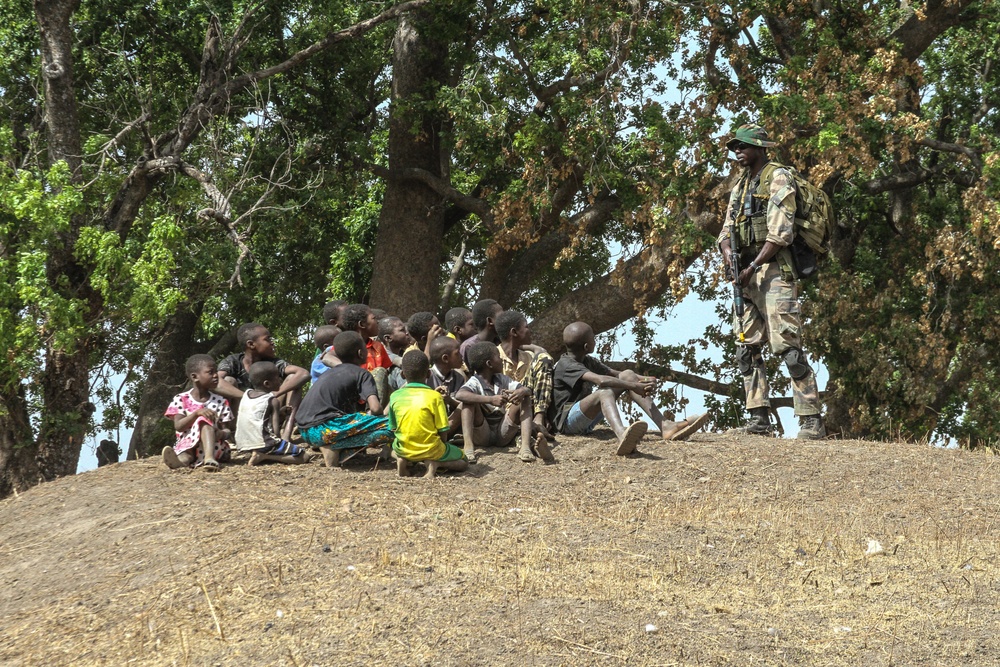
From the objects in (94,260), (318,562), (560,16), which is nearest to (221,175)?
(94,260)

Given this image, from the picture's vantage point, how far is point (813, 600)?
6.78 m

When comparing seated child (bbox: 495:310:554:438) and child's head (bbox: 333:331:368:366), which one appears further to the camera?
seated child (bbox: 495:310:554:438)

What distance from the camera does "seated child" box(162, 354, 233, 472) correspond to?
9344 millimetres

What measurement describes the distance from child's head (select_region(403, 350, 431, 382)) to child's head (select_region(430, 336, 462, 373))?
0.46 metres

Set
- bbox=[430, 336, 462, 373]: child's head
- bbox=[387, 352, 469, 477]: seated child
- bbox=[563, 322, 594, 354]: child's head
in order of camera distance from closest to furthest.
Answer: bbox=[387, 352, 469, 477]: seated child → bbox=[430, 336, 462, 373]: child's head → bbox=[563, 322, 594, 354]: child's head

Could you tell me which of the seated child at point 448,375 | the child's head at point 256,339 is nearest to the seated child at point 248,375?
the child's head at point 256,339

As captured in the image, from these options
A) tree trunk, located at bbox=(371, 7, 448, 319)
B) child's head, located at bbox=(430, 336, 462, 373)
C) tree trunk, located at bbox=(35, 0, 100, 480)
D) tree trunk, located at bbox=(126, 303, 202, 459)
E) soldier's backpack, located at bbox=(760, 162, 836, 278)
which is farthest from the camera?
tree trunk, located at bbox=(126, 303, 202, 459)

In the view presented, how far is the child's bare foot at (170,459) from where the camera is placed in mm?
9398

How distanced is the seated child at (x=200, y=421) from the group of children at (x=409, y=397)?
1cm

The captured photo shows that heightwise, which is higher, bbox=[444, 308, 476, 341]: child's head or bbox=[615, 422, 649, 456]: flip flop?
bbox=[444, 308, 476, 341]: child's head

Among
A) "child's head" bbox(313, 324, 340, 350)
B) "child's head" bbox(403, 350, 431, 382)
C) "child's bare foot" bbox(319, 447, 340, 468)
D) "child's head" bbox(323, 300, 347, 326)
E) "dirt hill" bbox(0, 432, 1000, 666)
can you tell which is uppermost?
"child's head" bbox(323, 300, 347, 326)

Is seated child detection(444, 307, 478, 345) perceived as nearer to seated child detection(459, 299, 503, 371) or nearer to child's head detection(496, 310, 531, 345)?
seated child detection(459, 299, 503, 371)

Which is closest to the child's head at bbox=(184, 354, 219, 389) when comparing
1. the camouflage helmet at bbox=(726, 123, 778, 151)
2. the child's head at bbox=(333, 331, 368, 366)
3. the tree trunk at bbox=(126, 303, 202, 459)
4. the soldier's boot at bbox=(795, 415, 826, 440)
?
the child's head at bbox=(333, 331, 368, 366)

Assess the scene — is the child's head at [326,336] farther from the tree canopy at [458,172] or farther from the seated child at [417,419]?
the tree canopy at [458,172]
